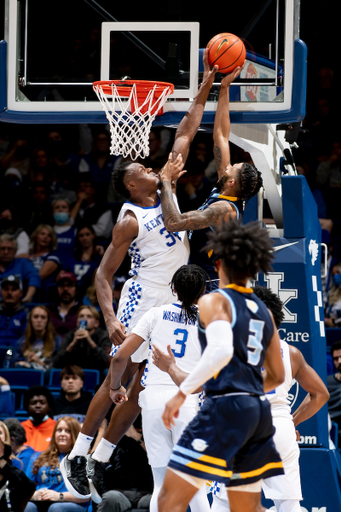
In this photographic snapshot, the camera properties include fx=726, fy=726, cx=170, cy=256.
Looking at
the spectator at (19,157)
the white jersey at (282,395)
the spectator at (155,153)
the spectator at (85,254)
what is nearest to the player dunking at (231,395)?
the white jersey at (282,395)

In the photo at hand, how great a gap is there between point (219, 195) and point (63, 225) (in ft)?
20.0

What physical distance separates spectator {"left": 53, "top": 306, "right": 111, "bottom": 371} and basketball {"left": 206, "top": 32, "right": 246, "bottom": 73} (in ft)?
14.0

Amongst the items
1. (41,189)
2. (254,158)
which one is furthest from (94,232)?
(254,158)

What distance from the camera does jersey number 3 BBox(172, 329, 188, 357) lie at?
194 inches

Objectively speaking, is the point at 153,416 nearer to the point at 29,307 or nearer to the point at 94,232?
the point at 29,307

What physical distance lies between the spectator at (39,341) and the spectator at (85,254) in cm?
140

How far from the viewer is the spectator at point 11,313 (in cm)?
1015

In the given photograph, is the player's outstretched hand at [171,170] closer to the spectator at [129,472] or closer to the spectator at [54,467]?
the spectator at [129,472]

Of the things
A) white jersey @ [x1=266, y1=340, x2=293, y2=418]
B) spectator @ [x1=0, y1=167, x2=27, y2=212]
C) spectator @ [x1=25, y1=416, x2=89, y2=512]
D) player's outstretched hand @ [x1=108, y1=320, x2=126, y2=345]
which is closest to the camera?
white jersey @ [x1=266, y1=340, x2=293, y2=418]

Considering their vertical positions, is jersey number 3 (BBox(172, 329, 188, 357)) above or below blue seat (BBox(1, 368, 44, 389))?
above

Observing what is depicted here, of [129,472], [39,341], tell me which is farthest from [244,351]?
[39,341]

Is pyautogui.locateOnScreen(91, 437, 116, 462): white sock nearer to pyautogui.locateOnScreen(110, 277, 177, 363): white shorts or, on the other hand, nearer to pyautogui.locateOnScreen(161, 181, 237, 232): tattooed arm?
pyautogui.locateOnScreen(110, 277, 177, 363): white shorts

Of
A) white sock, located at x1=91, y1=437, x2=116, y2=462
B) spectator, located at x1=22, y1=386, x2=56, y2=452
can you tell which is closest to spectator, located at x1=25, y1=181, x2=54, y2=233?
spectator, located at x1=22, y1=386, x2=56, y2=452

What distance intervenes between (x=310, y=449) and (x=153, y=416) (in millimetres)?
2168
